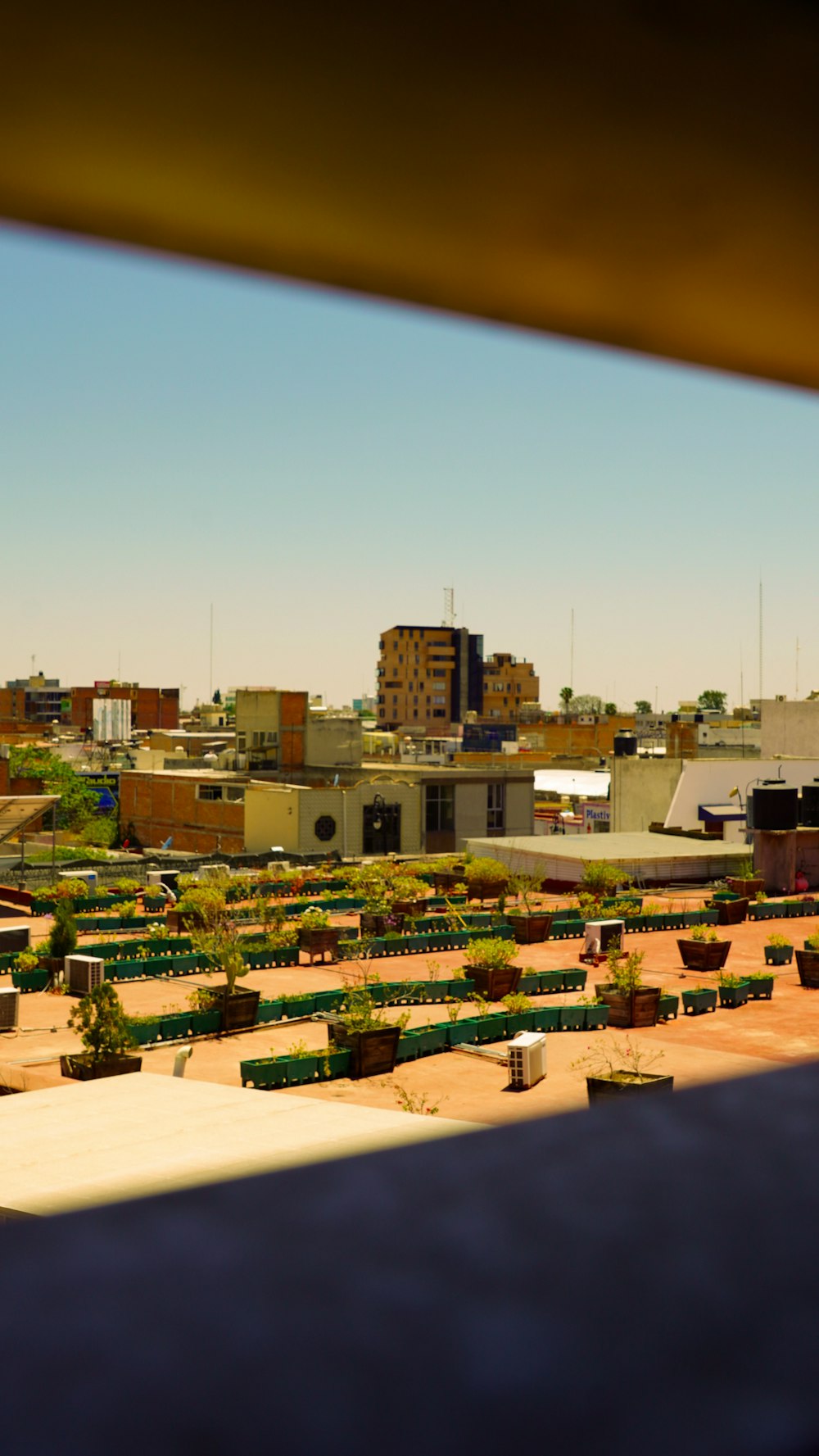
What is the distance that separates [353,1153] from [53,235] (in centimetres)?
237

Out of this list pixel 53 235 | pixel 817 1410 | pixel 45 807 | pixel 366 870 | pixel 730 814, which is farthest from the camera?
pixel 730 814

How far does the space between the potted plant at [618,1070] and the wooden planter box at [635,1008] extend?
61 cm

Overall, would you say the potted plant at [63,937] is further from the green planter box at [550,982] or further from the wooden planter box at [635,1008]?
the wooden planter box at [635,1008]

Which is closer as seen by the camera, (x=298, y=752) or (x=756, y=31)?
(x=756, y=31)

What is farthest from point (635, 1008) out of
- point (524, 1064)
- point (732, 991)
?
point (524, 1064)

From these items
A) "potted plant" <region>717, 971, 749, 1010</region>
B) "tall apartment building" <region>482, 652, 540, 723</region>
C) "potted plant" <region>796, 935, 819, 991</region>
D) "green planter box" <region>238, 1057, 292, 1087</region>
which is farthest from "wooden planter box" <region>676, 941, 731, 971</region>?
"tall apartment building" <region>482, 652, 540, 723</region>

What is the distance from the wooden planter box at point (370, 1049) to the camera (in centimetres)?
1222

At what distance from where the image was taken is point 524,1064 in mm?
11516

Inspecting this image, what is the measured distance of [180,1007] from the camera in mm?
15211

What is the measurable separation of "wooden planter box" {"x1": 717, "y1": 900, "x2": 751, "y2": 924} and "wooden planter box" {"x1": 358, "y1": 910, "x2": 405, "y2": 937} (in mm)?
5879

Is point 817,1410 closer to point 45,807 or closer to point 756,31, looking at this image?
point 756,31

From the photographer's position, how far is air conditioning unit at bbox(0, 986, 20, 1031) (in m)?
14.0

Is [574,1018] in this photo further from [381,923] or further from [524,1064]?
[381,923]

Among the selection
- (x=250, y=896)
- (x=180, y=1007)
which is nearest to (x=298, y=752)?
(x=250, y=896)
